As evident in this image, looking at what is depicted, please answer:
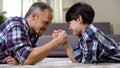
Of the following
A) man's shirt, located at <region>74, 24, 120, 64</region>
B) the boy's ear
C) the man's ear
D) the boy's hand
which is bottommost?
the boy's hand

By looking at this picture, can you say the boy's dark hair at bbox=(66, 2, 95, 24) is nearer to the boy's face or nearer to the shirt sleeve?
the boy's face

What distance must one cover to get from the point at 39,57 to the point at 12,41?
0.16 metres

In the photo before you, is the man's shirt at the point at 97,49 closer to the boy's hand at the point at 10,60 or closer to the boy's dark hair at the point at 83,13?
the boy's dark hair at the point at 83,13

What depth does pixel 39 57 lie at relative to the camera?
1.24 m

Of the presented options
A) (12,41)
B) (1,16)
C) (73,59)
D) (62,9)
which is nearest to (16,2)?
(1,16)

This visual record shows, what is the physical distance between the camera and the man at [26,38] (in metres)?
1.23

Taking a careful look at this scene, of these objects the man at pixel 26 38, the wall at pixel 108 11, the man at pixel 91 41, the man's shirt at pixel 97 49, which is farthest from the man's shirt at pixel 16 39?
the wall at pixel 108 11

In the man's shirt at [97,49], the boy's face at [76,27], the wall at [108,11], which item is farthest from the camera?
the wall at [108,11]

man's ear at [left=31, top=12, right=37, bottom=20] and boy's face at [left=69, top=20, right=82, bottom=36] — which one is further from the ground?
man's ear at [left=31, top=12, right=37, bottom=20]

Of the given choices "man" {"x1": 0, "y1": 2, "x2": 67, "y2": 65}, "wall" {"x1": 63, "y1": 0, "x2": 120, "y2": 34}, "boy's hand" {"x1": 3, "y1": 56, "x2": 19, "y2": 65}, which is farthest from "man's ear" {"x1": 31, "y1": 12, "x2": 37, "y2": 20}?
"wall" {"x1": 63, "y1": 0, "x2": 120, "y2": 34}

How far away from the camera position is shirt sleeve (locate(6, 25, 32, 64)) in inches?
48.5

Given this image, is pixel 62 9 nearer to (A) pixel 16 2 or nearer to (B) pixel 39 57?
(A) pixel 16 2

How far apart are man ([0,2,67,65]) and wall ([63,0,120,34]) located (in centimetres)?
376

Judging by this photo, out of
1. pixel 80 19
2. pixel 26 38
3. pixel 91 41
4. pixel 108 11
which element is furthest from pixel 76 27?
pixel 108 11
